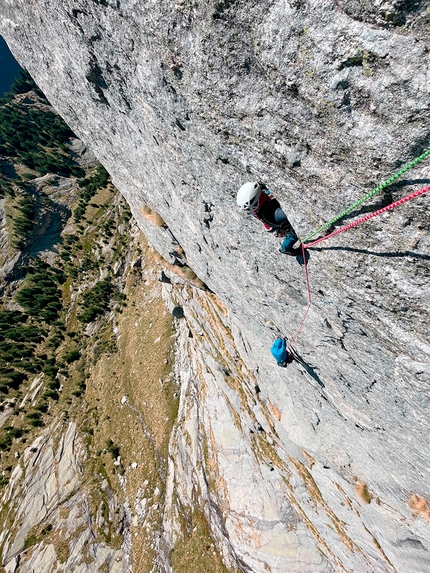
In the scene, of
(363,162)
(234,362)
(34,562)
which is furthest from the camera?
(34,562)

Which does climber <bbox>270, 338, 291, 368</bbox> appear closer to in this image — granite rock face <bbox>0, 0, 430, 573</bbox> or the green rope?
granite rock face <bbox>0, 0, 430, 573</bbox>

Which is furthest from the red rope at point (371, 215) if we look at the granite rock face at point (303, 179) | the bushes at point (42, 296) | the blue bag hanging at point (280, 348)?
the bushes at point (42, 296)

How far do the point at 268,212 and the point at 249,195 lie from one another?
852mm

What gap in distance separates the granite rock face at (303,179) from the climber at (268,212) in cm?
36

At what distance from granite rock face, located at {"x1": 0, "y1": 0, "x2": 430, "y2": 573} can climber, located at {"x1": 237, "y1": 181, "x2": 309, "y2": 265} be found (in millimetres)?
Result: 363

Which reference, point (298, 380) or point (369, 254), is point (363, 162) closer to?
point (369, 254)

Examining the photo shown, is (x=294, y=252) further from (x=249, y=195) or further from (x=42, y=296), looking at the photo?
(x=42, y=296)

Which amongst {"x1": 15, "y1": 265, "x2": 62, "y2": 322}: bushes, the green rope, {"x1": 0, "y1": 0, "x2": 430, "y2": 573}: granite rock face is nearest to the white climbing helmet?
{"x1": 0, "y1": 0, "x2": 430, "y2": 573}: granite rock face

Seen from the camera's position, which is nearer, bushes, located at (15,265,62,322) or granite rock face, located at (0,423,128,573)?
granite rock face, located at (0,423,128,573)

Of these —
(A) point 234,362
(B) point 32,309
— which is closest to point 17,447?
(B) point 32,309

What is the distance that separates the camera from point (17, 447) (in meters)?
43.1

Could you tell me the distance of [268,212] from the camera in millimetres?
7969

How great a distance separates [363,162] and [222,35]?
346 centimetres

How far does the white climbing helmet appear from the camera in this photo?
734 cm
